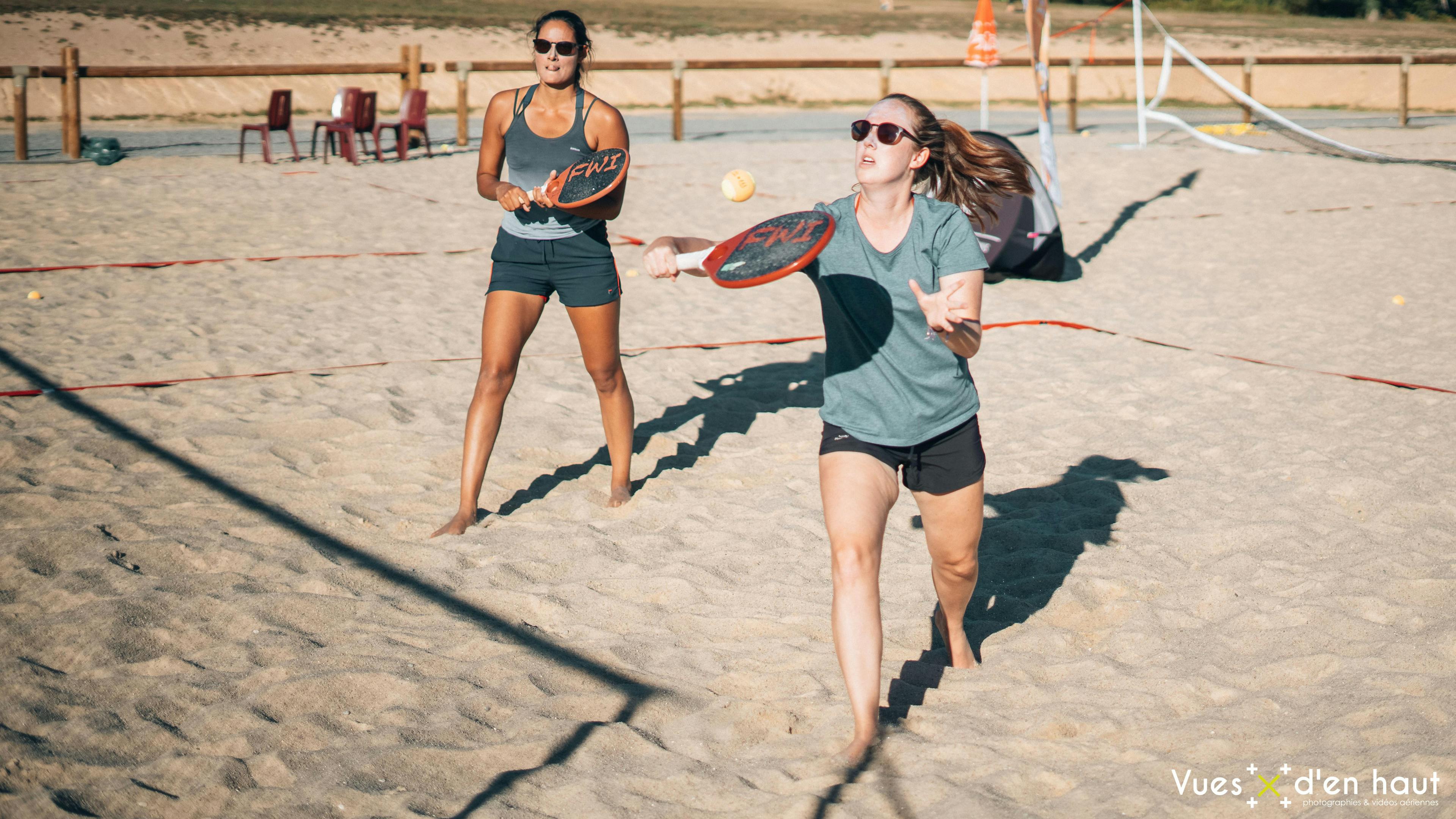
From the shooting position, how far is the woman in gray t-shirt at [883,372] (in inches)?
92.9

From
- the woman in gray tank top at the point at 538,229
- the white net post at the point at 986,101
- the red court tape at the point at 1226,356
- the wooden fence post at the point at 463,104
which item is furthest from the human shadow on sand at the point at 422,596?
the wooden fence post at the point at 463,104

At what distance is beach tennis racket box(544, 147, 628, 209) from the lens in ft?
11.2

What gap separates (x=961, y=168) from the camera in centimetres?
268

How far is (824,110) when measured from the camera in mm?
24625

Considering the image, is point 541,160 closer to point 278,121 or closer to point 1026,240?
point 1026,240

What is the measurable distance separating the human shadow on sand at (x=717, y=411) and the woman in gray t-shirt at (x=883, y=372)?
6.49 ft

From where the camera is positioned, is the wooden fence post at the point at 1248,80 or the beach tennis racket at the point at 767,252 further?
the wooden fence post at the point at 1248,80

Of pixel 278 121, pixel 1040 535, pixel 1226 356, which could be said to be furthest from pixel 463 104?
pixel 1040 535

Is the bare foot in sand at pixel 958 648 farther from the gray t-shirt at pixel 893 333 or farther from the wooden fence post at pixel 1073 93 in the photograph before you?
the wooden fence post at pixel 1073 93

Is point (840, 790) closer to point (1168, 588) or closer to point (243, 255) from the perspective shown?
point (1168, 588)

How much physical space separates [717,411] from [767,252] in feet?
9.72

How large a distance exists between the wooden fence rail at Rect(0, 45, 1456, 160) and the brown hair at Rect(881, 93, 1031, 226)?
1014cm

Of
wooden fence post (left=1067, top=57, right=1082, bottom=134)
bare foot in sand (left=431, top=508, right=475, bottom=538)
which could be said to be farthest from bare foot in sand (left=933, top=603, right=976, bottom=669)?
wooden fence post (left=1067, top=57, right=1082, bottom=134)

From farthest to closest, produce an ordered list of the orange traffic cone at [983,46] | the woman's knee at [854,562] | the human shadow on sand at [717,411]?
the orange traffic cone at [983,46] < the human shadow on sand at [717,411] < the woman's knee at [854,562]
